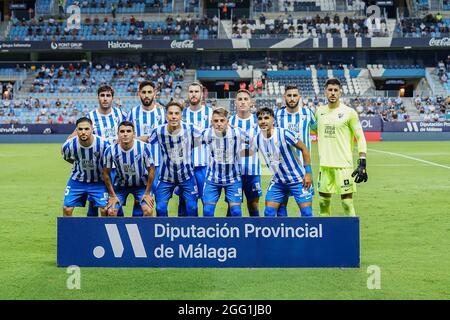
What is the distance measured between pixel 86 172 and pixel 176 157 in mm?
1203

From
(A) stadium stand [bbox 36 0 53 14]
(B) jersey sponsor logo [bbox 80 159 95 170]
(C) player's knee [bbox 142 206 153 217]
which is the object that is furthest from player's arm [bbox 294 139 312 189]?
(A) stadium stand [bbox 36 0 53 14]

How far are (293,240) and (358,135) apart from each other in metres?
2.28

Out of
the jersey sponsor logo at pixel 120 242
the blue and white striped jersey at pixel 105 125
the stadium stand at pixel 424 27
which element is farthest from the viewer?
the stadium stand at pixel 424 27

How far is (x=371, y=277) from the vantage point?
6.67 meters

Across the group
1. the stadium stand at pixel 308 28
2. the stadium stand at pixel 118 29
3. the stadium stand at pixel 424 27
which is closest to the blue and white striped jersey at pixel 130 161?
Result: the stadium stand at pixel 308 28

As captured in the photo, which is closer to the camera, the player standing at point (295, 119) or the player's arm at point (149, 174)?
the player's arm at point (149, 174)

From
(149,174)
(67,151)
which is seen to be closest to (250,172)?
(149,174)

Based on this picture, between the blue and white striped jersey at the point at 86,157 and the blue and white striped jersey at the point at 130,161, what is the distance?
0.57 ft

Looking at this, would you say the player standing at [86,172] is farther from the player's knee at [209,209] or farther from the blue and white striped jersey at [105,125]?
the player's knee at [209,209]

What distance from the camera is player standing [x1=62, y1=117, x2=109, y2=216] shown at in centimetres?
872

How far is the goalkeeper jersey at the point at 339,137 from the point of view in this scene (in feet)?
29.0
